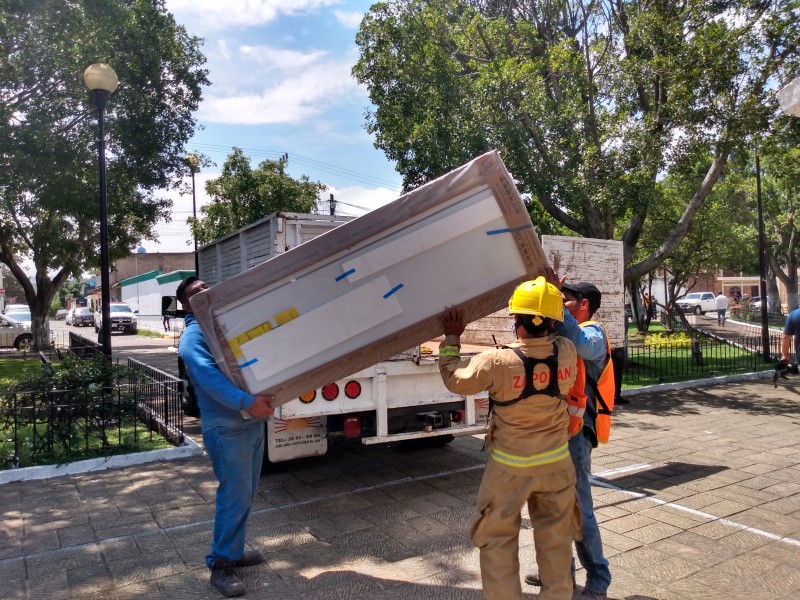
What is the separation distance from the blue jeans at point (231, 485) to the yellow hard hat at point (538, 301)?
6.12 ft

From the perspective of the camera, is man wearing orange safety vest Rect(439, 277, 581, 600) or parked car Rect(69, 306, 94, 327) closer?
man wearing orange safety vest Rect(439, 277, 581, 600)

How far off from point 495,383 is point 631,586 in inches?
73.6

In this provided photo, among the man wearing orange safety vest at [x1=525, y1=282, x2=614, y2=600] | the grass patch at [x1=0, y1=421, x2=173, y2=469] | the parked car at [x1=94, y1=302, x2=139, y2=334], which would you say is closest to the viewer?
the man wearing orange safety vest at [x1=525, y1=282, x2=614, y2=600]

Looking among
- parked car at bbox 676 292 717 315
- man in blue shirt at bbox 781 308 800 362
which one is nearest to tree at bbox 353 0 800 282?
man in blue shirt at bbox 781 308 800 362

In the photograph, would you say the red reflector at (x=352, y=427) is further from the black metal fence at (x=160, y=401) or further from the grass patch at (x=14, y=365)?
the grass patch at (x=14, y=365)

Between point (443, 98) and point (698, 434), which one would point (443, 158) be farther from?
point (698, 434)

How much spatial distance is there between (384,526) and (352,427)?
91 centimetres

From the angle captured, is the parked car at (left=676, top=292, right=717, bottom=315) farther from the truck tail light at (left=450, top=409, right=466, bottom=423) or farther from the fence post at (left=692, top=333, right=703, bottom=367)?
the truck tail light at (left=450, top=409, right=466, bottom=423)

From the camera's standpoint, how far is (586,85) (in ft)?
42.2

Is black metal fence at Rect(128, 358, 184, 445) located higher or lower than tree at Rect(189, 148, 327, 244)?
lower

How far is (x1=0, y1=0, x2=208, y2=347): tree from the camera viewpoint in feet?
42.3

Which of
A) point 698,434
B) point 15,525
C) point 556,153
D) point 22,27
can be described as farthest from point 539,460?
point 22,27

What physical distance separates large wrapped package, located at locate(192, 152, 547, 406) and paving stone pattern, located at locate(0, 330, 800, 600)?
1.39m

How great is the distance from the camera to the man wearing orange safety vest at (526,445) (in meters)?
2.91
